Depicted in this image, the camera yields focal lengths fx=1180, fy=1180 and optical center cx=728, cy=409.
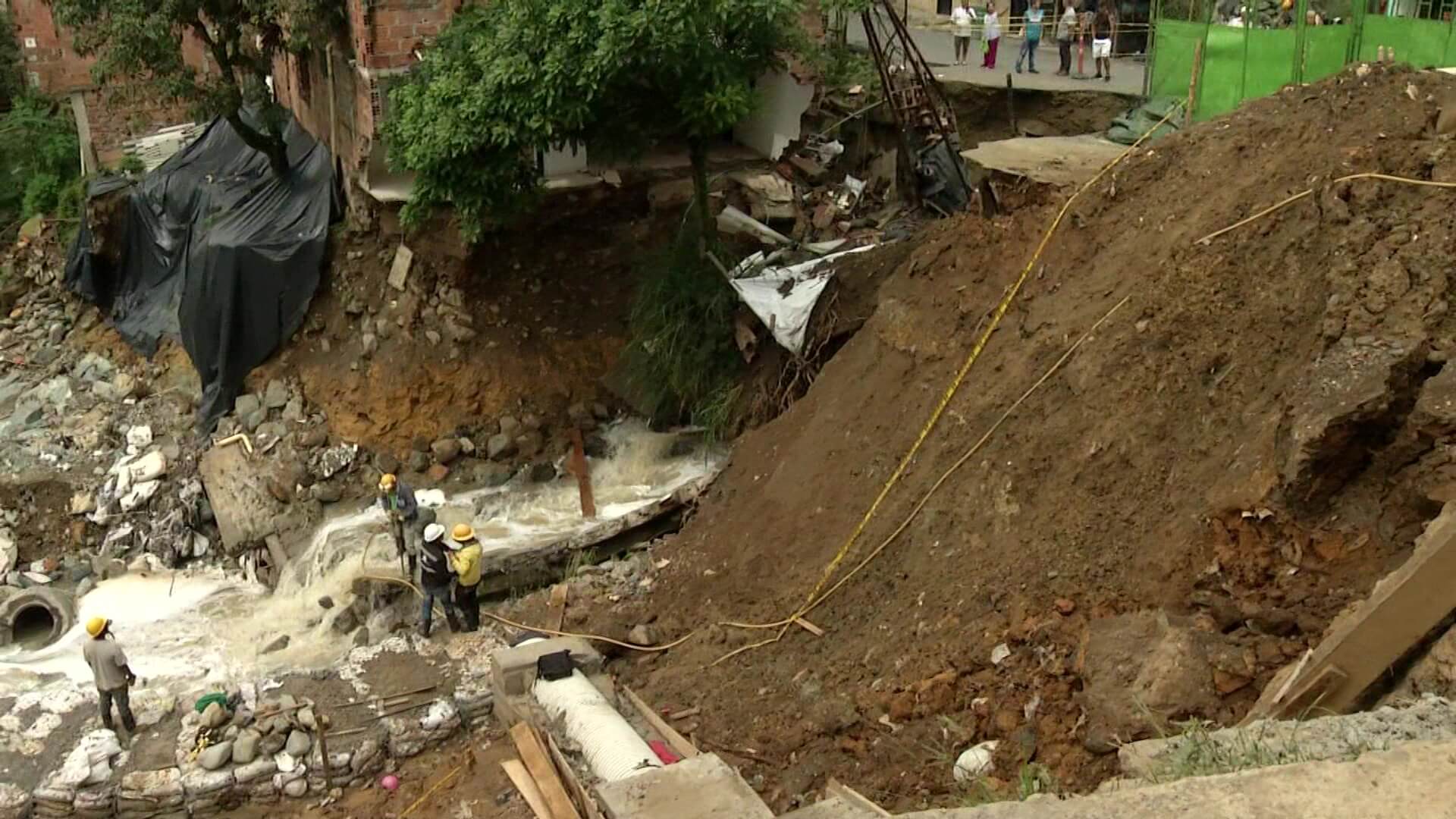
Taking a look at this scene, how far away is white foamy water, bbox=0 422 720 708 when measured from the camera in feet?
34.7

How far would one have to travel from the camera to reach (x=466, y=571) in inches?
384

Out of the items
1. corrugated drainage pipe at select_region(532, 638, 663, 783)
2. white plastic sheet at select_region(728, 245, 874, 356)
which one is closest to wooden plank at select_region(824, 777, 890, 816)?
corrugated drainage pipe at select_region(532, 638, 663, 783)

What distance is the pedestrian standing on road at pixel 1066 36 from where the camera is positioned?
17609 mm

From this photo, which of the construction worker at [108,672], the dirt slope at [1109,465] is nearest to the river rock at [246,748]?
the construction worker at [108,672]

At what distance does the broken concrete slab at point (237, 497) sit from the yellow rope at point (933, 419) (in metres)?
6.29

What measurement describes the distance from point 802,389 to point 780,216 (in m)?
Result: 3.62

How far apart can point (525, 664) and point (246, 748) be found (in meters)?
2.25

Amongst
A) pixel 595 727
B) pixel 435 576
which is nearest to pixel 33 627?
pixel 435 576

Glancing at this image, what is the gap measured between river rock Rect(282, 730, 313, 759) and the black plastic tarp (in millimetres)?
6029

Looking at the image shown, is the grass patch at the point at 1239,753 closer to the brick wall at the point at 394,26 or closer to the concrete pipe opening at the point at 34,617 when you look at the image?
the concrete pipe opening at the point at 34,617

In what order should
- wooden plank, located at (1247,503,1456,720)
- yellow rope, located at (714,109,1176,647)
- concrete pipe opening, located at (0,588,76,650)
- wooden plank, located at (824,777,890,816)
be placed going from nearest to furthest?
wooden plank, located at (1247,503,1456,720), wooden plank, located at (824,777,890,816), yellow rope, located at (714,109,1176,647), concrete pipe opening, located at (0,588,76,650)

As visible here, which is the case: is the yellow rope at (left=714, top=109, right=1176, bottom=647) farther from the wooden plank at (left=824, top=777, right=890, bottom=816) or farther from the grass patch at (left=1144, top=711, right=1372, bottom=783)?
the grass patch at (left=1144, top=711, right=1372, bottom=783)

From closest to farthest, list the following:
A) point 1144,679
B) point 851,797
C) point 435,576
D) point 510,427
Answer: point 851,797 → point 1144,679 → point 435,576 → point 510,427

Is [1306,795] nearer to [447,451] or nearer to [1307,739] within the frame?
[1307,739]
